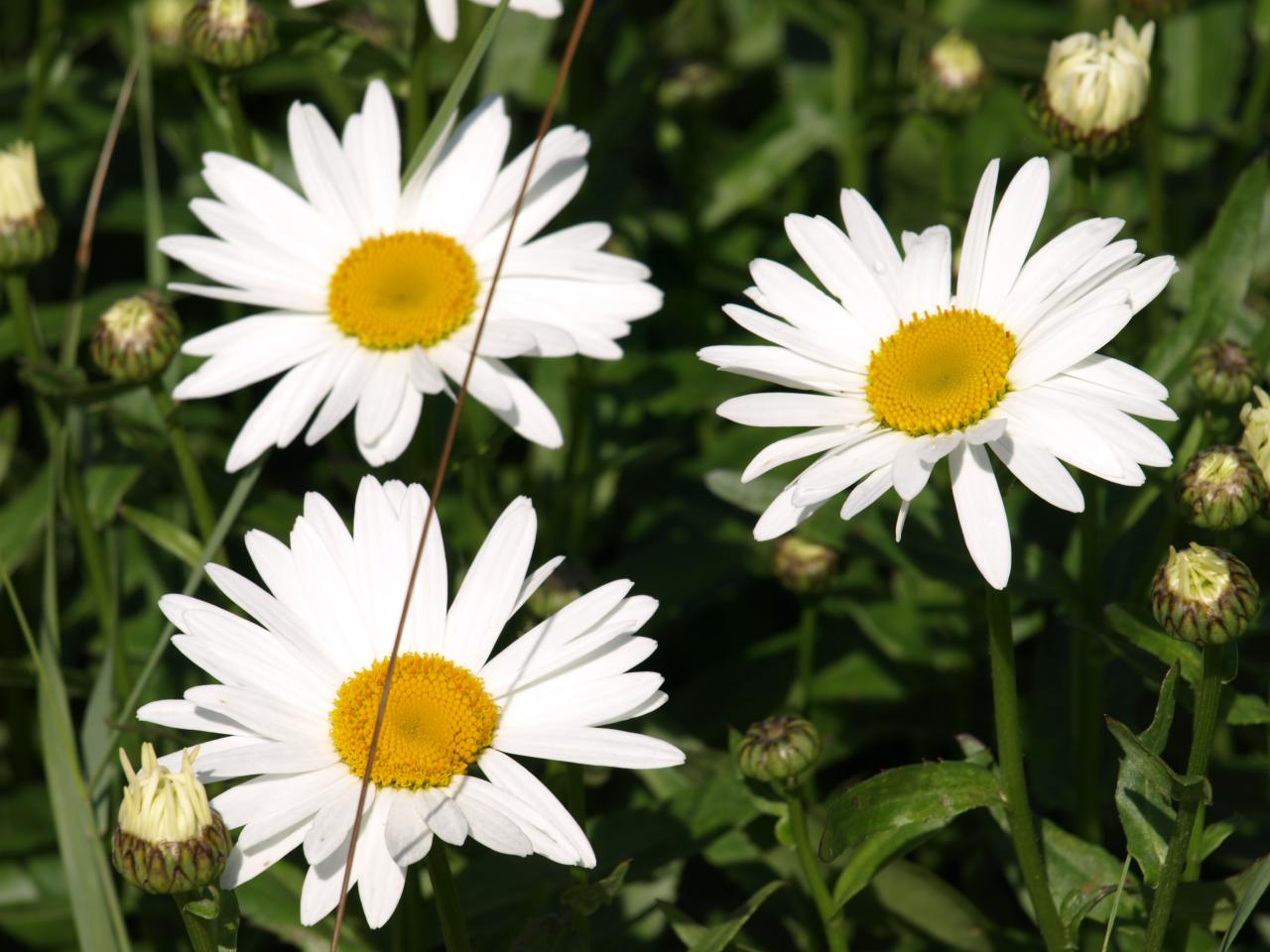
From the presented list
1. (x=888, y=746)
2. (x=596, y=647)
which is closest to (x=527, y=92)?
(x=888, y=746)

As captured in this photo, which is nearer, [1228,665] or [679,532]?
[1228,665]

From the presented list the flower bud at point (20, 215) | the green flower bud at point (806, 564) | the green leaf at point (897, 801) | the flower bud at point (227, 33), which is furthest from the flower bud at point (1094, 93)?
the flower bud at point (20, 215)

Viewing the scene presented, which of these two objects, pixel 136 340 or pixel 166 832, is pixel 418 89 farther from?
pixel 166 832

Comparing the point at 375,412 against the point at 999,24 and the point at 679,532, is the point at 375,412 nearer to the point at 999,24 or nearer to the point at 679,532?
the point at 679,532

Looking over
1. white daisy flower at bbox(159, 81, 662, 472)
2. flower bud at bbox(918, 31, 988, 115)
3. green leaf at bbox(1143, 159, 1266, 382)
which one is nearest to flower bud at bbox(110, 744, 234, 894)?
white daisy flower at bbox(159, 81, 662, 472)

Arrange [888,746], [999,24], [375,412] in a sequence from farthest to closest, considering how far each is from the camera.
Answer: [999,24]
[888,746]
[375,412]

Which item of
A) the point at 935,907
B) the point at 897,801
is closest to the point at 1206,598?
the point at 897,801
